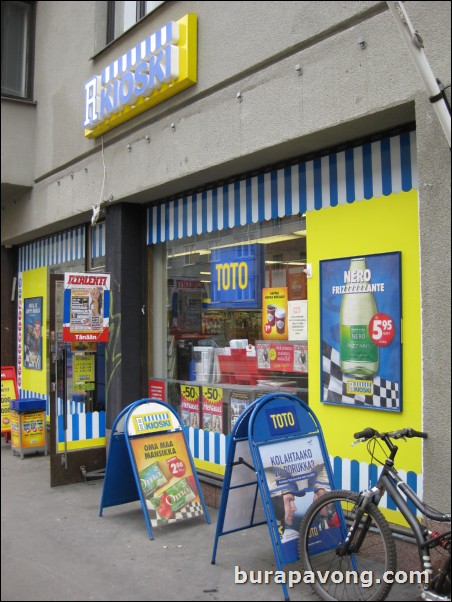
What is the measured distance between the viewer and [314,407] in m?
5.59

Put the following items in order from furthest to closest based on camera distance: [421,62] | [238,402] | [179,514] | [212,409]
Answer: [212,409] → [238,402] → [179,514] → [421,62]

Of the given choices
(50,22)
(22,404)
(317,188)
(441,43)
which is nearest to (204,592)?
(317,188)

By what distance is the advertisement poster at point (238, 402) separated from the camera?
21.4 ft

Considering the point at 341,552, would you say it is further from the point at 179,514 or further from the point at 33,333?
the point at 33,333

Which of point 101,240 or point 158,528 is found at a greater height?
point 101,240

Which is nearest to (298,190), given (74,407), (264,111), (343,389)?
(264,111)

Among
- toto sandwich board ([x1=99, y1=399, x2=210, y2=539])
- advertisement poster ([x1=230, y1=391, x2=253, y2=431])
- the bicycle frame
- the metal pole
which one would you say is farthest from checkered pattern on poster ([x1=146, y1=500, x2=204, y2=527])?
the metal pole

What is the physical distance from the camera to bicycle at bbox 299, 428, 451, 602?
3.69 metres

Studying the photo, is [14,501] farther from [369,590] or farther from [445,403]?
[445,403]

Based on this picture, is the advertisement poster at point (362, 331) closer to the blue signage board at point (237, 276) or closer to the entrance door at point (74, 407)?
the blue signage board at point (237, 276)

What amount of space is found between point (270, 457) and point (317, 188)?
99.7 inches

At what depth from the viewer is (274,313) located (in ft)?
20.4

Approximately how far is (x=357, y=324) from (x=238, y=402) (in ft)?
6.29

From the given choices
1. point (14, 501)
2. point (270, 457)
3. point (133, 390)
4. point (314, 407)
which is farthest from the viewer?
point (133, 390)
